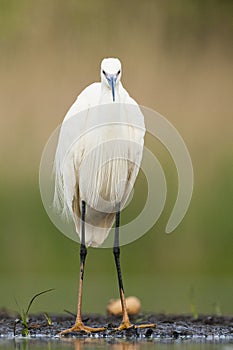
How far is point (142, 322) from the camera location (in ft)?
21.7

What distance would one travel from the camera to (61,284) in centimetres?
857

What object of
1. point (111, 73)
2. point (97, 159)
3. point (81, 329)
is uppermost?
point (111, 73)

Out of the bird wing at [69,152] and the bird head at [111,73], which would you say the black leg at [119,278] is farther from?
the bird head at [111,73]

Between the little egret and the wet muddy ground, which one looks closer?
the wet muddy ground

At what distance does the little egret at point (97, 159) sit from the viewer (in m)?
6.32

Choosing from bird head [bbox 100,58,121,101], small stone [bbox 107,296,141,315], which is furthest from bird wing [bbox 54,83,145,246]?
small stone [bbox 107,296,141,315]

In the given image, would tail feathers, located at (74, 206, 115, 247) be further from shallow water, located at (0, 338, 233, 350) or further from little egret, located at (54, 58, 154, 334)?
shallow water, located at (0, 338, 233, 350)

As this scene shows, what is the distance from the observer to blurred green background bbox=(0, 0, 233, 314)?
28.2ft

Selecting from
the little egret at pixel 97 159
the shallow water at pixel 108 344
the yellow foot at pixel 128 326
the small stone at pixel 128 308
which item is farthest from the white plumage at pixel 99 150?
the shallow water at pixel 108 344

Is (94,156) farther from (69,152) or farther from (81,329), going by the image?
(81,329)

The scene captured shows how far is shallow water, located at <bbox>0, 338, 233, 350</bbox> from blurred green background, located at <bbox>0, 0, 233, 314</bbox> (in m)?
1.47

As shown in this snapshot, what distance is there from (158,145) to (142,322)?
10.0ft

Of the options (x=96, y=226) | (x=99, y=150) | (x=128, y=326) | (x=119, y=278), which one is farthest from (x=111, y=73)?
(x=128, y=326)

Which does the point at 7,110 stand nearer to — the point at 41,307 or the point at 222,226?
the point at 222,226
